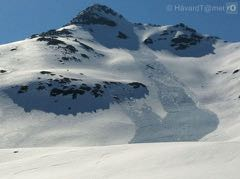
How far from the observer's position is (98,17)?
6924 inches

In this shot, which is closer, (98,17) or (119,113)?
(119,113)

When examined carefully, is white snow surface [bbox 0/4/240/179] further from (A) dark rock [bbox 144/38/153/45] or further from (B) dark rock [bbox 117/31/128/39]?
(B) dark rock [bbox 117/31/128/39]

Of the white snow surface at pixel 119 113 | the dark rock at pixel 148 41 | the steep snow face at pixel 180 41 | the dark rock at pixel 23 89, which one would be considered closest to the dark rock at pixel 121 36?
the steep snow face at pixel 180 41

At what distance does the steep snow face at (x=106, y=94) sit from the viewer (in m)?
60.0

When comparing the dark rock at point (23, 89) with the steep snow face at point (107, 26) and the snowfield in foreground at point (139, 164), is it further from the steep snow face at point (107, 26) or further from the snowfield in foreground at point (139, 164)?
the steep snow face at point (107, 26)

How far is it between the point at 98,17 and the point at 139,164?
535 ft

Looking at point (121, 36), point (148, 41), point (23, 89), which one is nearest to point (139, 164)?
point (23, 89)

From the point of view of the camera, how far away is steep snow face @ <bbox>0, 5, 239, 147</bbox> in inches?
2362

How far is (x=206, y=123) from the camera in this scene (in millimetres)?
65250

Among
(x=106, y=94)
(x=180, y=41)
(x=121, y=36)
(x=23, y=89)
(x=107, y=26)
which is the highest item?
(x=107, y=26)

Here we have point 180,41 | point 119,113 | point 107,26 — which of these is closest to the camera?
point 119,113

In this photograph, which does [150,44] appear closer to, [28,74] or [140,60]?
[140,60]

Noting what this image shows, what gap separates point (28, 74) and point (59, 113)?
56.1ft

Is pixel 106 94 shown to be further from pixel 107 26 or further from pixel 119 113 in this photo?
pixel 107 26
